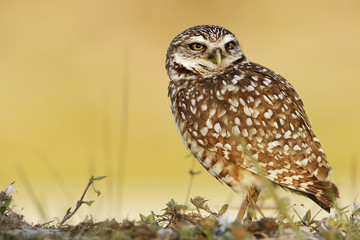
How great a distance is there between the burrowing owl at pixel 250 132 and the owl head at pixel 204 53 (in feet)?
0.27

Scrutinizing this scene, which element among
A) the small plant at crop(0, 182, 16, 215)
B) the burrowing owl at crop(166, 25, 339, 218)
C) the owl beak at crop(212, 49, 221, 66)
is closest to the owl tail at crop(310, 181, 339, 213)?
the burrowing owl at crop(166, 25, 339, 218)

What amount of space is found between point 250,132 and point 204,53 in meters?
1.25

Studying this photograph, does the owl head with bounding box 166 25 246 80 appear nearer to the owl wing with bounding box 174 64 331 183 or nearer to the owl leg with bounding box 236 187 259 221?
the owl wing with bounding box 174 64 331 183

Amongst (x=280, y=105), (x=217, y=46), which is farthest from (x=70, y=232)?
(x=217, y=46)

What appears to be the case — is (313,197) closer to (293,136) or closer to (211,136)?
(293,136)

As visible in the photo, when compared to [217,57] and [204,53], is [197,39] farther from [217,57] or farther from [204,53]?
[217,57]

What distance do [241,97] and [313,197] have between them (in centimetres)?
110

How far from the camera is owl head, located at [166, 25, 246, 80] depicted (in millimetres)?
4898

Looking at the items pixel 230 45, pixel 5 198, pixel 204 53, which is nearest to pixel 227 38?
pixel 230 45

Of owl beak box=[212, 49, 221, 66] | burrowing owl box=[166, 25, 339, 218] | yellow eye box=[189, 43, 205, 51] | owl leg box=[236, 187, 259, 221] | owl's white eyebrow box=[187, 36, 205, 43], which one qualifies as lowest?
owl leg box=[236, 187, 259, 221]

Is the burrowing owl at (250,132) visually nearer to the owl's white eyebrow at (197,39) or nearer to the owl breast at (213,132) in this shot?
the owl breast at (213,132)

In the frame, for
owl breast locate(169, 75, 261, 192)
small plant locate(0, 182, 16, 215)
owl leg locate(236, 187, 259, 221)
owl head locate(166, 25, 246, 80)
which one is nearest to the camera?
small plant locate(0, 182, 16, 215)

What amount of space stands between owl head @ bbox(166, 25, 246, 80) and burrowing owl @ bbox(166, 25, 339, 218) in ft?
0.27

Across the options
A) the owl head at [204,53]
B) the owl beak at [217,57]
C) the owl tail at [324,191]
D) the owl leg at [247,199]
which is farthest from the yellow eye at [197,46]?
the owl tail at [324,191]
